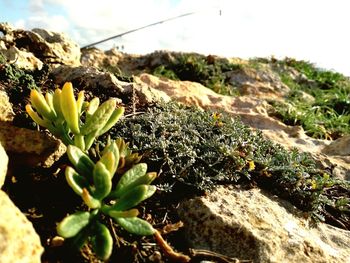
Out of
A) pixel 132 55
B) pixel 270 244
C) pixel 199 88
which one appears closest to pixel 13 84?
pixel 270 244

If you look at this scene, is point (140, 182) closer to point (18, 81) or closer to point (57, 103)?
point (57, 103)

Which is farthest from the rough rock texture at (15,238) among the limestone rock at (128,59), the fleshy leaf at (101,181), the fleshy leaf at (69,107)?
the limestone rock at (128,59)

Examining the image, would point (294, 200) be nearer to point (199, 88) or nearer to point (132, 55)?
point (199, 88)

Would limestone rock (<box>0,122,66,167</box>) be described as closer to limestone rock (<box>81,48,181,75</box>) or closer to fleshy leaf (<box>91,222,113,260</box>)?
fleshy leaf (<box>91,222,113,260</box>)

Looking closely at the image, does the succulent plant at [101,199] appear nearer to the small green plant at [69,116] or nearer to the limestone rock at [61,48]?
the small green plant at [69,116]

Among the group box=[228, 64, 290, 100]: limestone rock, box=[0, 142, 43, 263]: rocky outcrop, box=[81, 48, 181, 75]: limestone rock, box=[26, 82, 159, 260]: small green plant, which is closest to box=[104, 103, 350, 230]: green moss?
box=[26, 82, 159, 260]: small green plant

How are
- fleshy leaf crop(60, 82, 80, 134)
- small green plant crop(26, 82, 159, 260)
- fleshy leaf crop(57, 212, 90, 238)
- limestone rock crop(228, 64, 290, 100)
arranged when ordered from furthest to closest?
limestone rock crop(228, 64, 290, 100)
fleshy leaf crop(60, 82, 80, 134)
small green plant crop(26, 82, 159, 260)
fleshy leaf crop(57, 212, 90, 238)
